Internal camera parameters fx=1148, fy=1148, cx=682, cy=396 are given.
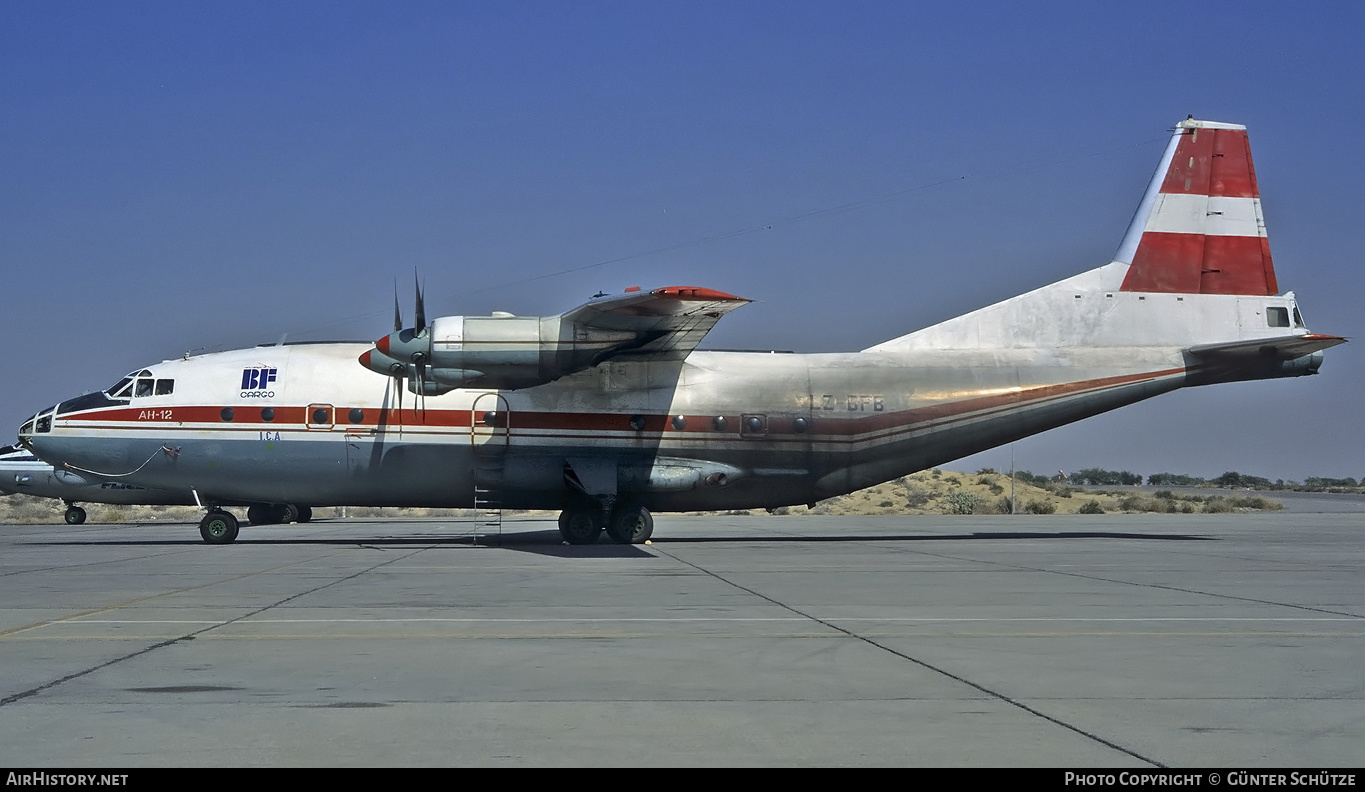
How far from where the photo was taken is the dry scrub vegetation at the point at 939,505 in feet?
156

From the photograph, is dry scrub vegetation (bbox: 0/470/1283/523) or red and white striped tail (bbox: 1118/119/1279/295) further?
dry scrub vegetation (bbox: 0/470/1283/523)

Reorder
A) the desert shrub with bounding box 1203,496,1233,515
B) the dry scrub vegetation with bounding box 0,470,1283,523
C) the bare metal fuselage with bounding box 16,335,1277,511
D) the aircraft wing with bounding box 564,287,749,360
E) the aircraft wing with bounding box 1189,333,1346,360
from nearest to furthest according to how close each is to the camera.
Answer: the aircraft wing with bounding box 564,287,749,360, the bare metal fuselage with bounding box 16,335,1277,511, the aircraft wing with bounding box 1189,333,1346,360, the desert shrub with bounding box 1203,496,1233,515, the dry scrub vegetation with bounding box 0,470,1283,523

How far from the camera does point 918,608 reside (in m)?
12.0

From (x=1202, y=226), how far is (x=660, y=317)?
14.0 m

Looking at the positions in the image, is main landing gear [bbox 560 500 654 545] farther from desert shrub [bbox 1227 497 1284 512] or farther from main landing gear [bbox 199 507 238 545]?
desert shrub [bbox 1227 497 1284 512]

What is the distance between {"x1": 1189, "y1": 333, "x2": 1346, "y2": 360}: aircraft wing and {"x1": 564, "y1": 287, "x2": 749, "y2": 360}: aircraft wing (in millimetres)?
12044

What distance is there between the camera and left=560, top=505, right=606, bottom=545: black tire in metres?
24.0

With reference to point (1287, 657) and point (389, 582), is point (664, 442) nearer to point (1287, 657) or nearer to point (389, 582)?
point (389, 582)

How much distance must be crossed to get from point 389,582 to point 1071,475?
103505mm

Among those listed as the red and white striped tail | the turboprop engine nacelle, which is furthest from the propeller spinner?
the red and white striped tail

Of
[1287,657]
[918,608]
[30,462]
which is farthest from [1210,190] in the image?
[30,462]

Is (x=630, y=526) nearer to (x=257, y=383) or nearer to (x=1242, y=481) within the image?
(x=257, y=383)

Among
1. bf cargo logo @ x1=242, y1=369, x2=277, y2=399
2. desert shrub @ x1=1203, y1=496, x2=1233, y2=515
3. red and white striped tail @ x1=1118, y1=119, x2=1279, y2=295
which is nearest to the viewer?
bf cargo logo @ x1=242, y1=369, x2=277, y2=399

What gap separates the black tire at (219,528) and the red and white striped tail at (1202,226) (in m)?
20.8
